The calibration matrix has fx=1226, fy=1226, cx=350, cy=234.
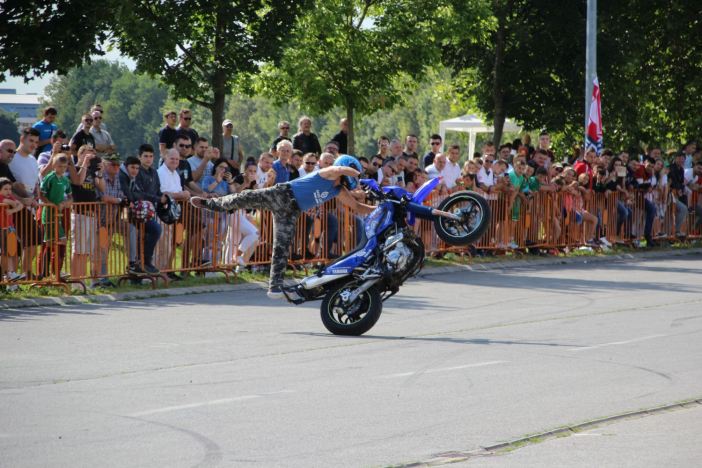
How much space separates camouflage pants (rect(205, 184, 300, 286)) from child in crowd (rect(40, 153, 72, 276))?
8.88 ft

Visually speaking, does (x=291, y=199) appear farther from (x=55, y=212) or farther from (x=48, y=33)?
(x=48, y=33)

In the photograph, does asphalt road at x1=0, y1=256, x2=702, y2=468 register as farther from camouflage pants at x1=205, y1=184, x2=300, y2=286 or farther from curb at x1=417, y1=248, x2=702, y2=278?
curb at x1=417, y1=248, x2=702, y2=278

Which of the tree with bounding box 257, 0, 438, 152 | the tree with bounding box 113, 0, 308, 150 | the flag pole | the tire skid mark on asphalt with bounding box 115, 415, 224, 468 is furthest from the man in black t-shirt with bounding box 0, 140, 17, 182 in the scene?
the tree with bounding box 257, 0, 438, 152

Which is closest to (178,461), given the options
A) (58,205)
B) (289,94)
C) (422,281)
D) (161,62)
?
(58,205)

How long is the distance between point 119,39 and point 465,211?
11884 millimetres

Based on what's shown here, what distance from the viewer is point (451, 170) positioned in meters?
21.3

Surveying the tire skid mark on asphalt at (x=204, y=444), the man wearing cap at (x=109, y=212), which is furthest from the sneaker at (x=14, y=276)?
the tire skid mark on asphalt at (x=204, y=444)

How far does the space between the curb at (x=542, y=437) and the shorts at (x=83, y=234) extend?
8857 millimetres

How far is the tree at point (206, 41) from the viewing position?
2255 centimetres

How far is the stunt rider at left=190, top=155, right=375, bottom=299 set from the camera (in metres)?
12.7

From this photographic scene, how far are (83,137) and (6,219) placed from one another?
327cm

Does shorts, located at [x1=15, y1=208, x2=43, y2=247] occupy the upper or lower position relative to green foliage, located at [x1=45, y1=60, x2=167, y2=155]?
lower

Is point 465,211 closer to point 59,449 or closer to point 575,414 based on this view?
point 575,414

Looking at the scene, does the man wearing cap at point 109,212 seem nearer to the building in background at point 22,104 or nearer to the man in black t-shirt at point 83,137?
the man in black t-shirt at point 83,137
